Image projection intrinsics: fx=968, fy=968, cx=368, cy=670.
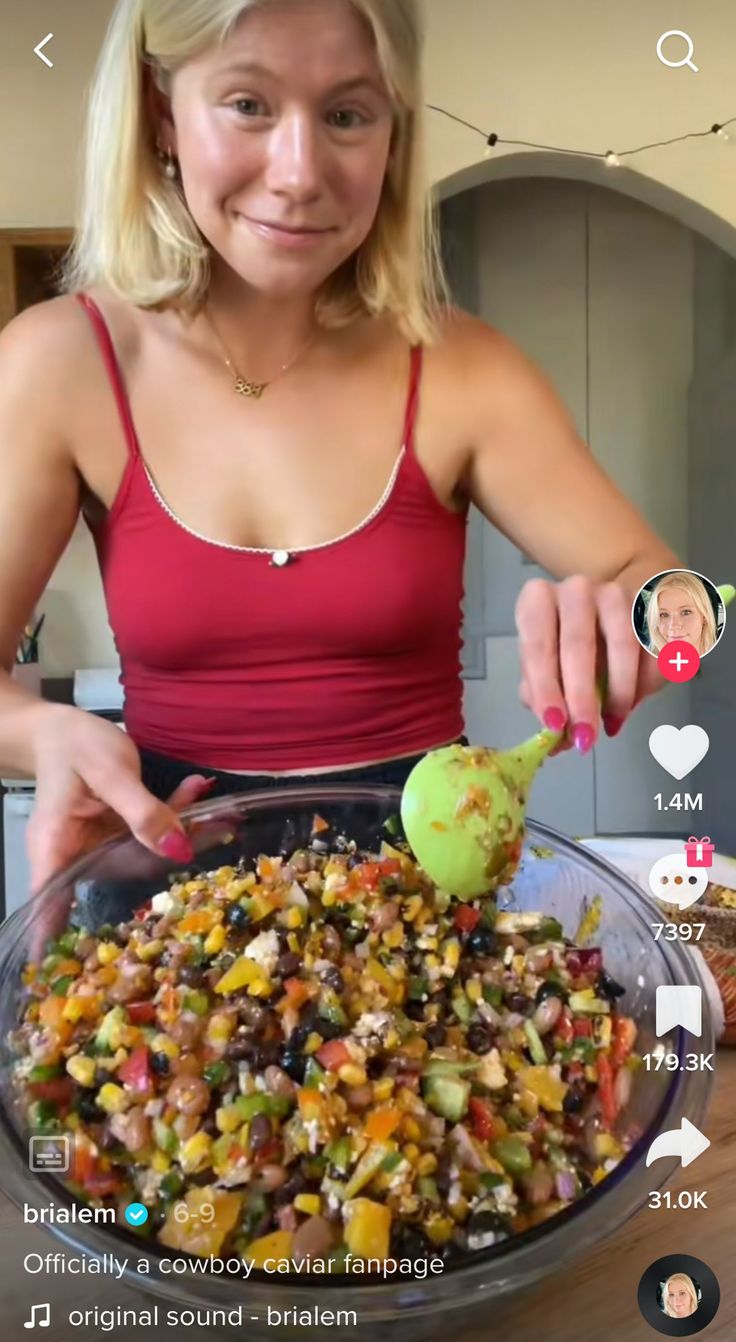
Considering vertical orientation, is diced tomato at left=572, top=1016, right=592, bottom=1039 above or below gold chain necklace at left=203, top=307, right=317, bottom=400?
below

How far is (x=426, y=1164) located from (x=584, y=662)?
0.20m

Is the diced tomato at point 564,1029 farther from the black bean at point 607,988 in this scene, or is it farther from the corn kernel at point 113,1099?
the corn kernel at point 113,1099

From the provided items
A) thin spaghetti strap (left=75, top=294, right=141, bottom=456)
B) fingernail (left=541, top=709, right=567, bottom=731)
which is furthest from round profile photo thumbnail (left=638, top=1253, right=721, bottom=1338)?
thin spaghetti strap (left=75, top=294, right=141, bottom=456)

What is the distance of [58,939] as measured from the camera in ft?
1.41

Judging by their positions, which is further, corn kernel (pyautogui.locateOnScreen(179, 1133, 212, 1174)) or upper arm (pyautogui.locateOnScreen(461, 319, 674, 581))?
upper arm (pyautogui.locateOnScreen(461, 319, 674, 581))

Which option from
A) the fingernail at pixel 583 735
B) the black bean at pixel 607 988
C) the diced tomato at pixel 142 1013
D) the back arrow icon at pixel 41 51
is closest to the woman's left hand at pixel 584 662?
the fingernail at pixel 583 735

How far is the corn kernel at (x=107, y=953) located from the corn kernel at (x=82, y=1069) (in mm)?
50

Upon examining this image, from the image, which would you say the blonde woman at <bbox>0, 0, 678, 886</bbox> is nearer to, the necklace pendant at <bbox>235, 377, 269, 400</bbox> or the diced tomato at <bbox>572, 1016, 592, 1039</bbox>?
the necklace pendant at <bbox>235, 377, 269, 400</bbox>

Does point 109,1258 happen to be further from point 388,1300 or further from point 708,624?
point 708,624

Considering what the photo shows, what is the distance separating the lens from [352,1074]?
0.36m

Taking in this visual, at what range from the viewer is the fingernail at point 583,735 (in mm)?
408

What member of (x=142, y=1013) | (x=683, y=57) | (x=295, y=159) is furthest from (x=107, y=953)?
(x=683, y=57)

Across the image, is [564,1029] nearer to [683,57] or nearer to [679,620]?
[679,620]

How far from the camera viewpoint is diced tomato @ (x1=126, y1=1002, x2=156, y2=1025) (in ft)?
1.28
